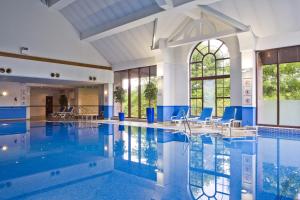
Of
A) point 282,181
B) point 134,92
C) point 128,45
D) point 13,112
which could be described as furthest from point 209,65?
point 13,112

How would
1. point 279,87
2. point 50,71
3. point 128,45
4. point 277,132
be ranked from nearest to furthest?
point 277,132 < point 279,87 < point 50,71 < point 128,45

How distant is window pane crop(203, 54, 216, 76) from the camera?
462 inches

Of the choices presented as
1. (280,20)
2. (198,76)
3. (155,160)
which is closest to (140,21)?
(198,76)

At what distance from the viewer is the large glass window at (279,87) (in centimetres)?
932

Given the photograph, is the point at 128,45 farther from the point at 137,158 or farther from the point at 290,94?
the point at 137,158

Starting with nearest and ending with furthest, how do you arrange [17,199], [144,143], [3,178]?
[17,199] → [3,178] → [144,143]

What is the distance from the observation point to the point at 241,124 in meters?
10.2

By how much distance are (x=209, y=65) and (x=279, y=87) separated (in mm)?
3275

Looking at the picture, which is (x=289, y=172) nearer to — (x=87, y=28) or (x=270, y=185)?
(x=270, y=185)

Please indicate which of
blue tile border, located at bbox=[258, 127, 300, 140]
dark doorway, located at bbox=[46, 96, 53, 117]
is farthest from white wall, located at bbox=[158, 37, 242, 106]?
dark doorway, located at bbox=[46, 96, 53, 117]

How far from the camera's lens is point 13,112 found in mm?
15812

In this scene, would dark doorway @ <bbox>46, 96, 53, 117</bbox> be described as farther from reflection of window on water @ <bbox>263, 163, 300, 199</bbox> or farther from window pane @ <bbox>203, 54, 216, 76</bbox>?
reflection of window on water @ <bbox>263, 163, 300, 199</bbox>

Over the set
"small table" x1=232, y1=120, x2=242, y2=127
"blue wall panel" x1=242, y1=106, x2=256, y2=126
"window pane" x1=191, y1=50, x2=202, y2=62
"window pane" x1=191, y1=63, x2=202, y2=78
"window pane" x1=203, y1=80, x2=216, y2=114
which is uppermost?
"window pane" x1=191, y1=50, x2=202, y2=62

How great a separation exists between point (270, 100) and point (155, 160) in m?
6.80
